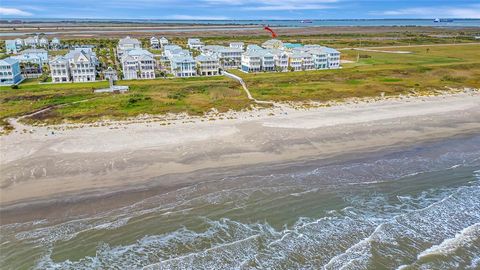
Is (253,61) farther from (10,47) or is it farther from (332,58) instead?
(10,47)

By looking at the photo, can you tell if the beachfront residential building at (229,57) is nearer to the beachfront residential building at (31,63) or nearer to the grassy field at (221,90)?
the grassy field at (221,90)

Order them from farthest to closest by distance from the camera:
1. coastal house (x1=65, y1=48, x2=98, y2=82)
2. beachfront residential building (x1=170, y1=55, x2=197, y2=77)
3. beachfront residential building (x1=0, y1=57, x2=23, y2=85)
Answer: beachfront residential building (x1=170, y1=55, x2=197, y2=77) < coastal house (x1=65, y1=48, x2=98, y2=82) < beachfront residential building (x1=0, y1=57, x2=23, y2=85)

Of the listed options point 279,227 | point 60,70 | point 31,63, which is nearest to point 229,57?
point 60,70

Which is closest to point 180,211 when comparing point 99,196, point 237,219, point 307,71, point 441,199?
point 237,219

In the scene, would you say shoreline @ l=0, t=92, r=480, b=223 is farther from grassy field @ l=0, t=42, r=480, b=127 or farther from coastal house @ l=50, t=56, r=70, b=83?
coastal house @ l=50, t=56, r=70, b=83

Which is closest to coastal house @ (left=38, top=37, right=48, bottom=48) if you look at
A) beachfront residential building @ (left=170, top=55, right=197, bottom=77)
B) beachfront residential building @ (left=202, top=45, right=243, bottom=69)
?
beachfront residential building @ (left=202, top=45, right=243, bottom=69)

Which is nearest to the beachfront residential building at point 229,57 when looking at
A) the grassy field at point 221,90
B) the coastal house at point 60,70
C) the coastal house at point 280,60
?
the coastal house at point 280,60

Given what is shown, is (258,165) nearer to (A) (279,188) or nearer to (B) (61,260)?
(A) (279,188)
